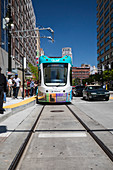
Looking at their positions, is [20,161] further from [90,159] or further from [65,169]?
[90,159]

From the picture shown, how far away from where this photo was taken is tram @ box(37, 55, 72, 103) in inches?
460

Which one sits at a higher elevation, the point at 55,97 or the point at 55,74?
the point at 55,74

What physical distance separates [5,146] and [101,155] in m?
1.85

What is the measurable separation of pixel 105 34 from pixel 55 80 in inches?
2371

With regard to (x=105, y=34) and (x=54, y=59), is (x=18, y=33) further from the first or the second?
(x=105, y=34)

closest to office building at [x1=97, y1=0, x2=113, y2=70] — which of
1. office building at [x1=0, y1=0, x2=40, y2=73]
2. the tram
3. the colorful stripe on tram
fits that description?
office building at [x1=0, y1=0, x2=40, y2=73]

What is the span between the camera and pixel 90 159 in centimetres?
292

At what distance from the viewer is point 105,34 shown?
66.5 m

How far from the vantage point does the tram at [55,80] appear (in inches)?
460

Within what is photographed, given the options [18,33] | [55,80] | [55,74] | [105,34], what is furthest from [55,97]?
[105,34]

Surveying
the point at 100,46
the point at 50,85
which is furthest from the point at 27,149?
the point at 100,46

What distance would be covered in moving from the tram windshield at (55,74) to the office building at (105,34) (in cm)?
4585

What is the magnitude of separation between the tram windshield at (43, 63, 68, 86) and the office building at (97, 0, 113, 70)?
4585 cm

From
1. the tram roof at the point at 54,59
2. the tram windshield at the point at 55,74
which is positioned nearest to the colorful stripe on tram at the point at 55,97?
the tram windshield at the point at 55,74
